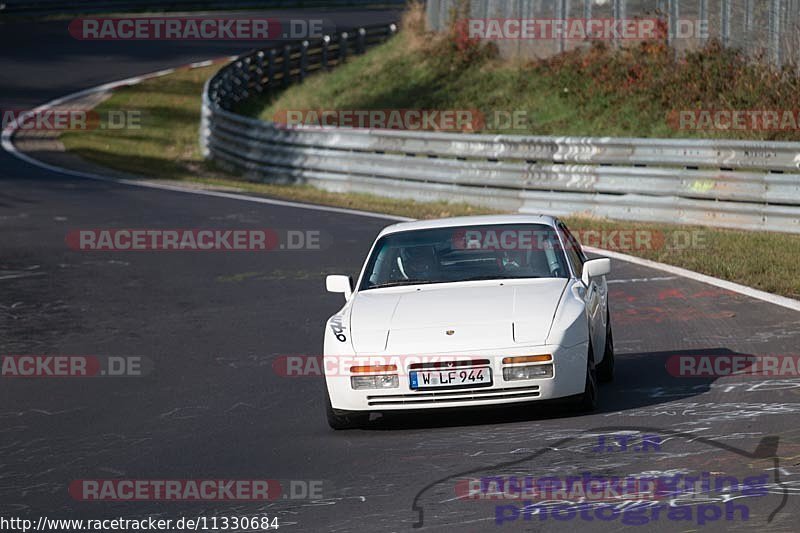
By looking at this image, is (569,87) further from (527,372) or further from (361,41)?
(527,372)

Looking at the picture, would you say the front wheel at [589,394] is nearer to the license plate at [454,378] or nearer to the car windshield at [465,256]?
the license plate at [454,378]

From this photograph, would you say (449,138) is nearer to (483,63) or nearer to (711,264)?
(711,264)

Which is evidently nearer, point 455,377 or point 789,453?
point 789,453

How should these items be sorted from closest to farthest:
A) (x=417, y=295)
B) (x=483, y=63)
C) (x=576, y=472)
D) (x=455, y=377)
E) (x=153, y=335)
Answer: (x=576, y=472) → (x=455, y=377) → (x=417, y=295) → (x=153, y=335) → (x=483, y=63)

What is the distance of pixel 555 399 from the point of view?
8.25m

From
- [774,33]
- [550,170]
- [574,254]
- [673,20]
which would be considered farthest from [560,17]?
[574,254]

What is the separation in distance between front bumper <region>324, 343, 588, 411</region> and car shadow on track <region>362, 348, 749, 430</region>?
0.14m

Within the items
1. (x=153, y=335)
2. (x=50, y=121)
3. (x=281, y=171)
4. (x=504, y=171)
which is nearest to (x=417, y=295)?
(x=153, y=335)

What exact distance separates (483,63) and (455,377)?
84.1 ft

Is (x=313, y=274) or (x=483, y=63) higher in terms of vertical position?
(x=483, y=63)

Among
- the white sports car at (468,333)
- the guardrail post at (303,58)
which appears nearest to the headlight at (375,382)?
the white sports car at (468,333)

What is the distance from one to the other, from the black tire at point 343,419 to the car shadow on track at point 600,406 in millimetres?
178

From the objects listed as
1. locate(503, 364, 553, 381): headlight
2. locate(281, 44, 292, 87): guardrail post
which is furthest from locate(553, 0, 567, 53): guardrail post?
locate(503, 364, 553, 381): headlight

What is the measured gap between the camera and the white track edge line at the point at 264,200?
12984 mm
